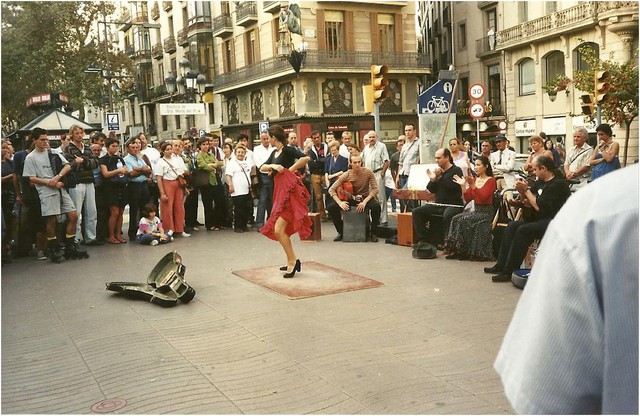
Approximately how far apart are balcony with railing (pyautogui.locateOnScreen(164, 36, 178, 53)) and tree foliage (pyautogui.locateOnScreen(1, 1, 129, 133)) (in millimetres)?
20333

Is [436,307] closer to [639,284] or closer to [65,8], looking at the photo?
[639,284]

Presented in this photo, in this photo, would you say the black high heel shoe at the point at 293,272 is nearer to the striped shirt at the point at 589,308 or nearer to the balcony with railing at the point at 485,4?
the striped shirt at the point at 589,308

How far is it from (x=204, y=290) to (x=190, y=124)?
4676 cm

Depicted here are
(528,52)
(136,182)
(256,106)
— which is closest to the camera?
(136,182)

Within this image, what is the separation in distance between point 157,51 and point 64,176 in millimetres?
50273

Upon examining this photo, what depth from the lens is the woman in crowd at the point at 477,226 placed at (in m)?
9.10

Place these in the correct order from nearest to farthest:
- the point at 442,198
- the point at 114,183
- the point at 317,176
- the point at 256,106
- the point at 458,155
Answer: the point at 442,198 < the point at 458,155 < the point at 114,183 < the point at 317,176 < the point at 256,106

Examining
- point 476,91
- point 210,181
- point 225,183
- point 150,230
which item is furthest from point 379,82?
point 476,91

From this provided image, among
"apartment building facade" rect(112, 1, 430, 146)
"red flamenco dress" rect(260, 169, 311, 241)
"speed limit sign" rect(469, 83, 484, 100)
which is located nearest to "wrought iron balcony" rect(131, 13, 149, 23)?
"apartment building facade" rect(112, 1, 430, 146)

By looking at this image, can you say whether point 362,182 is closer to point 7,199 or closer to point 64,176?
point 64,176

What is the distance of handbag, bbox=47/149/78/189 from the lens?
10109 millimetres

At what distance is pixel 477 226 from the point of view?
920 cm

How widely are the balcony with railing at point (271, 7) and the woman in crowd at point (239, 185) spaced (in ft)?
84.7

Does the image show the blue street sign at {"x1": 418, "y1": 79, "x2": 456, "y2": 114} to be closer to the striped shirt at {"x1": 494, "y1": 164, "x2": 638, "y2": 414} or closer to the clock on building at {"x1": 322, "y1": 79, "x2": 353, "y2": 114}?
the striped shirt at {"x1": 494, "y1": 164, "x2": 638, "y2": 414}
